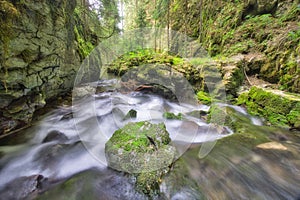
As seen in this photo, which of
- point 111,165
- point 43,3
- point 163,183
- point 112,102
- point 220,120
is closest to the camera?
point 163,183

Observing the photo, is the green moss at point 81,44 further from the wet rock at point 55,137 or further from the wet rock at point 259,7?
the wet rock at point 259,7

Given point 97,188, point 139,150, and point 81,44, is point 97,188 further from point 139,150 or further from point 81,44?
point 81,44

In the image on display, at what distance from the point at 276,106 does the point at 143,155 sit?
14.6 ft

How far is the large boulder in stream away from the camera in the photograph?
224 centimetres

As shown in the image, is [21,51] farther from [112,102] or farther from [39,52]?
[112,102]

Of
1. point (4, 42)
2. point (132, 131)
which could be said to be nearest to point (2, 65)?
point (4, 42)

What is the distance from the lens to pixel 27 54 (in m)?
3.34

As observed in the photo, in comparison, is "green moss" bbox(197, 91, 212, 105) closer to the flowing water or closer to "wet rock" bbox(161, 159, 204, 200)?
the flowing water

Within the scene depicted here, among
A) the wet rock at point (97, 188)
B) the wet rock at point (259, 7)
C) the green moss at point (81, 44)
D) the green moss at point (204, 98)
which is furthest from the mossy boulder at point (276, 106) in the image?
the green moss at point (81, 44)

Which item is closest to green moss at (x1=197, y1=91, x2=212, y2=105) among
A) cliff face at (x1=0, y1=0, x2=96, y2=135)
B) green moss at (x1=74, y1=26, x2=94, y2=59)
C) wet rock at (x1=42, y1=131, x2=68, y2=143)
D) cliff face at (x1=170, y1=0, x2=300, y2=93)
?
cliff face at (x1=170, y1=0, x2=300, y2=93)

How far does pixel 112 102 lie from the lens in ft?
22.2

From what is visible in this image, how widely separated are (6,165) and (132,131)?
2.33m

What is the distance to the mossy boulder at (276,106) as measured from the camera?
13.6ft

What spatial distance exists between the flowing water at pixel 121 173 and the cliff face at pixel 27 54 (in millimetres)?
686
